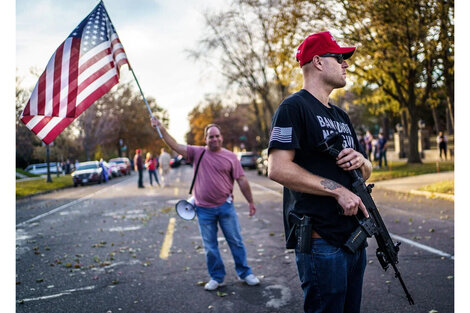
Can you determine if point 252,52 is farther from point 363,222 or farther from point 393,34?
point 363,222

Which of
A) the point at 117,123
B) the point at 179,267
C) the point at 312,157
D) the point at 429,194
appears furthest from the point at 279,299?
the point at 117,123

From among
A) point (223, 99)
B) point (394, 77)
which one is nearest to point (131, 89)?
point (223, 99)

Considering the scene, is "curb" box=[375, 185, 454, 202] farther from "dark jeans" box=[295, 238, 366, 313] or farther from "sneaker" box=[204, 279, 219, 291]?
"dark jeans" box=[295, 238, 366, 313]

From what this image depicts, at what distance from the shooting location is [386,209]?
38.8 feet

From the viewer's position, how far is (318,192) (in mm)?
2492

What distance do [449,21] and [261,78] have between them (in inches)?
958

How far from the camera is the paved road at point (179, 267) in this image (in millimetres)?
5062

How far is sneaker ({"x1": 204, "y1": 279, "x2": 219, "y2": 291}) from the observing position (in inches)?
218

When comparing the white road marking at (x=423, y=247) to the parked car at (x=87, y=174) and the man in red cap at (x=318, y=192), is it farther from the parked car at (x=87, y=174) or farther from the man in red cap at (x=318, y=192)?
the parked car at (x=87, y=174)

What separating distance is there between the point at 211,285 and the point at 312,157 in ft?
11.2

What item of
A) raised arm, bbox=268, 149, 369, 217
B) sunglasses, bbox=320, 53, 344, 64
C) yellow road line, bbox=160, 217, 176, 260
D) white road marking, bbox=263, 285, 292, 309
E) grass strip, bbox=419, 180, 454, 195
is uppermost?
sunglasses, bbox=320, 53, 344, 64

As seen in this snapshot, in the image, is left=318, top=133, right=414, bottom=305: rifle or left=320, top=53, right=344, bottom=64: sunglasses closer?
left=318, top=133, right=414, bottom=305: rifle

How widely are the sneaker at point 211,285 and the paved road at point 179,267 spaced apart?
12 cm

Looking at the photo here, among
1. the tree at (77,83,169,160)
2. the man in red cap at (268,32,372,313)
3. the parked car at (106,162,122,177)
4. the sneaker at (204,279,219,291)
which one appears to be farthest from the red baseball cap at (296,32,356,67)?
the tree at (77,83,169,160)
